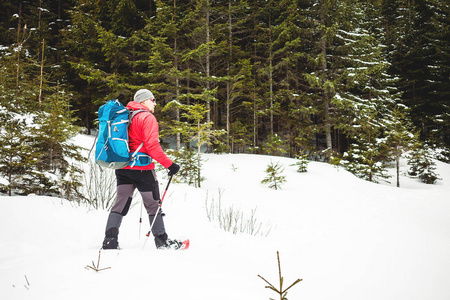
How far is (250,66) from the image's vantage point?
1462 cm

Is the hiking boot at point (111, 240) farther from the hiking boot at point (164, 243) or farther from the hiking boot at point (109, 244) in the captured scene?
the hiking boot at point (164, 243)

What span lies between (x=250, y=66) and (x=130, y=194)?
45.1 ft

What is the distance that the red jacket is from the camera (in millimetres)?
2496

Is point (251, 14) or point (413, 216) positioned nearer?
point (413, 216)

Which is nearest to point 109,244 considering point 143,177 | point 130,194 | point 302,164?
point 130,194

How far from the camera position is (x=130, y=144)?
261 centimetres

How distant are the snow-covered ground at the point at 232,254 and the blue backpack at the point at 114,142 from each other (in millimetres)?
913

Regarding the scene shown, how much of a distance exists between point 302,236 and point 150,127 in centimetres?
385

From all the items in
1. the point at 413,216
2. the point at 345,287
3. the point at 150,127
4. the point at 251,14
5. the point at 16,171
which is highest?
the point at 251,14

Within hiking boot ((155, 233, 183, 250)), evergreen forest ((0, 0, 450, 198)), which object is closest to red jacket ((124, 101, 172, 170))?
hiking boot ((155, 233, 183, 250))

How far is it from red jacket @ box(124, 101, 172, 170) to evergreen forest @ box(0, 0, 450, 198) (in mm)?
5147

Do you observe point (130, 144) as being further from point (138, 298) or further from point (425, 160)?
point (425, 160)

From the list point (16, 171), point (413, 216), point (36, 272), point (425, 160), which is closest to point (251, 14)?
point (425, 160)

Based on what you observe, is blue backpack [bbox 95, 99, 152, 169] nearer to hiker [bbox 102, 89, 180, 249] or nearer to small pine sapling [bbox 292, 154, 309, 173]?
hiker [bbox 102, 89, 180, 249]
